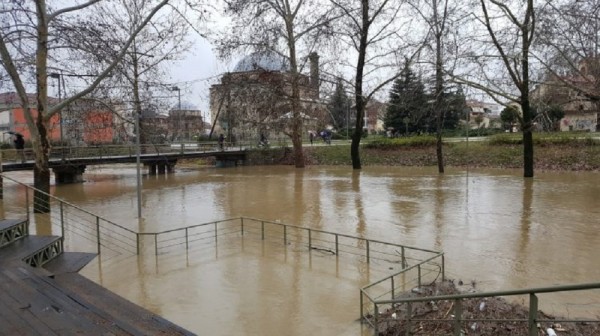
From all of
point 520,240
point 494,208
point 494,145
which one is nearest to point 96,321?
point 520,240

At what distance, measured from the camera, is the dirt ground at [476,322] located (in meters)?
5.26

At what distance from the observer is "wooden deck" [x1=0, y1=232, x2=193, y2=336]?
15.4 feet

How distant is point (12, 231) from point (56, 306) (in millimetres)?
3778

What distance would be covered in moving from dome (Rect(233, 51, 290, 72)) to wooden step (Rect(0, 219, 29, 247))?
22.3m

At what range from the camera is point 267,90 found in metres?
30.3

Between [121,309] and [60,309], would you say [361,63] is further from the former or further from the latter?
[60,309]

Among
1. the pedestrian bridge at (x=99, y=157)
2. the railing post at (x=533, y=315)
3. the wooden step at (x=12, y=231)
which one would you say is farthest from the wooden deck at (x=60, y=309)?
the pedestrian bridge at (x=99, y=157)

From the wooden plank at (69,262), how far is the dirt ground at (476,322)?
5.46 m

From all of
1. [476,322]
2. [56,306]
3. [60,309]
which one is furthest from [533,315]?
[56,306]

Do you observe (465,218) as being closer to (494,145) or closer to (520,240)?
(520,240)

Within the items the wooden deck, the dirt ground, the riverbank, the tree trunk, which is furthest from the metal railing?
the riverbank

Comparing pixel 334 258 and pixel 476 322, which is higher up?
pixel 476 322

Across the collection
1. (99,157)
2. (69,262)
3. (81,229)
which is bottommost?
(81,229)

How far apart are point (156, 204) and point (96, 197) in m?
4.38
